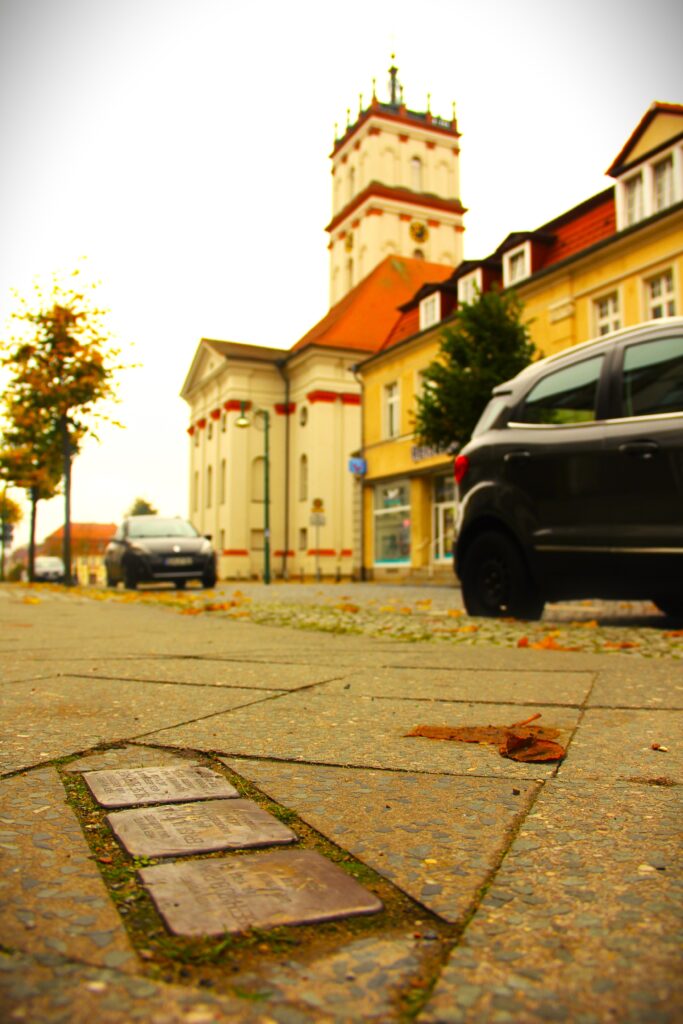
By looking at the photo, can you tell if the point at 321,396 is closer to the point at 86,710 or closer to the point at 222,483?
the point at 222,483

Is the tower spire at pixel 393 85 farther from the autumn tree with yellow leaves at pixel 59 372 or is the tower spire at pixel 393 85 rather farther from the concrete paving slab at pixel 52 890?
the concrete paving slab at pixel 52 890

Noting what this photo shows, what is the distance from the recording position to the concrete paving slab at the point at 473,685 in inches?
139

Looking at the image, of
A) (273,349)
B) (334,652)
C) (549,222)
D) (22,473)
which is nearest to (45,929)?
(334,652)

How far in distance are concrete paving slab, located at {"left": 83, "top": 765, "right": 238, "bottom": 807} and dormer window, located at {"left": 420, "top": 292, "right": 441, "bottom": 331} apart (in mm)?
26618

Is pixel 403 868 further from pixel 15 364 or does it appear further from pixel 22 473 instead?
pixel 22 473

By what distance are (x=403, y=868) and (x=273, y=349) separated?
4810 centimetres

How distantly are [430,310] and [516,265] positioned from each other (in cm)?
528

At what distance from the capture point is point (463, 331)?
18188mm

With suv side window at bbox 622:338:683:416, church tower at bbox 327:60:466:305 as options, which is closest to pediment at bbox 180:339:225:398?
church tower at bbox 327:60:466:305

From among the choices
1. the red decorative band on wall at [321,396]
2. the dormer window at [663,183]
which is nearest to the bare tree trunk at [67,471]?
the dormer window at [663,183]

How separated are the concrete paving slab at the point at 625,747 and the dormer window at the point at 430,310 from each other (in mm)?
25679

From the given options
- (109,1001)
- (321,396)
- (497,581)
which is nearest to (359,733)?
(109,1001)

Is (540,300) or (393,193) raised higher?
(393,193)

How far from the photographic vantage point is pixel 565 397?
670cm
